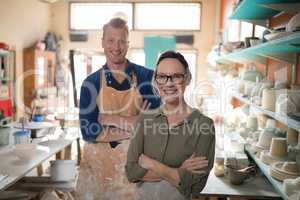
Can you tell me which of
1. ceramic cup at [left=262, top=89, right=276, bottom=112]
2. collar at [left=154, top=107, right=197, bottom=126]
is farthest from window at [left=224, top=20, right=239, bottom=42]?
collar at [left=154, top=107, right=197, bottom=126]

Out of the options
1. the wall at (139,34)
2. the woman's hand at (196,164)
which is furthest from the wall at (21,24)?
the woman's hand at (196,164)

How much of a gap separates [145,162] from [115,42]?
2.13ft

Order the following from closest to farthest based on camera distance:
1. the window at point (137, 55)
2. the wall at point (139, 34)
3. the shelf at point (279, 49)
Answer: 1. the shelf at point (279, 49)
2. the wall at point (139, 34)
3. the window at point (137, 55)

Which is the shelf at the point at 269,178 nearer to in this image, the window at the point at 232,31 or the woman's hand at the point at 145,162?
the woman's hand at the point at 145,162

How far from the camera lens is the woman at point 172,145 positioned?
133 centimetres

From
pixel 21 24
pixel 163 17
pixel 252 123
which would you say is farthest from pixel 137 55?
pixel 252 123

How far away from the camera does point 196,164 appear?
131 cm

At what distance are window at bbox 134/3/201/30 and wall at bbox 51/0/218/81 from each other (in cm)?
15

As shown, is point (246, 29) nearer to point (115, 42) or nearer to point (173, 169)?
point (115, 42)

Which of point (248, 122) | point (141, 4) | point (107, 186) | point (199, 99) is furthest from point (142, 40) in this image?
point (107, 186)

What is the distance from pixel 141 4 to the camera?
622 cm

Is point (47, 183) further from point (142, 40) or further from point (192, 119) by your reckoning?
point (142, 40)

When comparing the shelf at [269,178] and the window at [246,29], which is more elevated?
the window at [246,29]

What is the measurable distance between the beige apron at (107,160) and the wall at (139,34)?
454 centimetres
